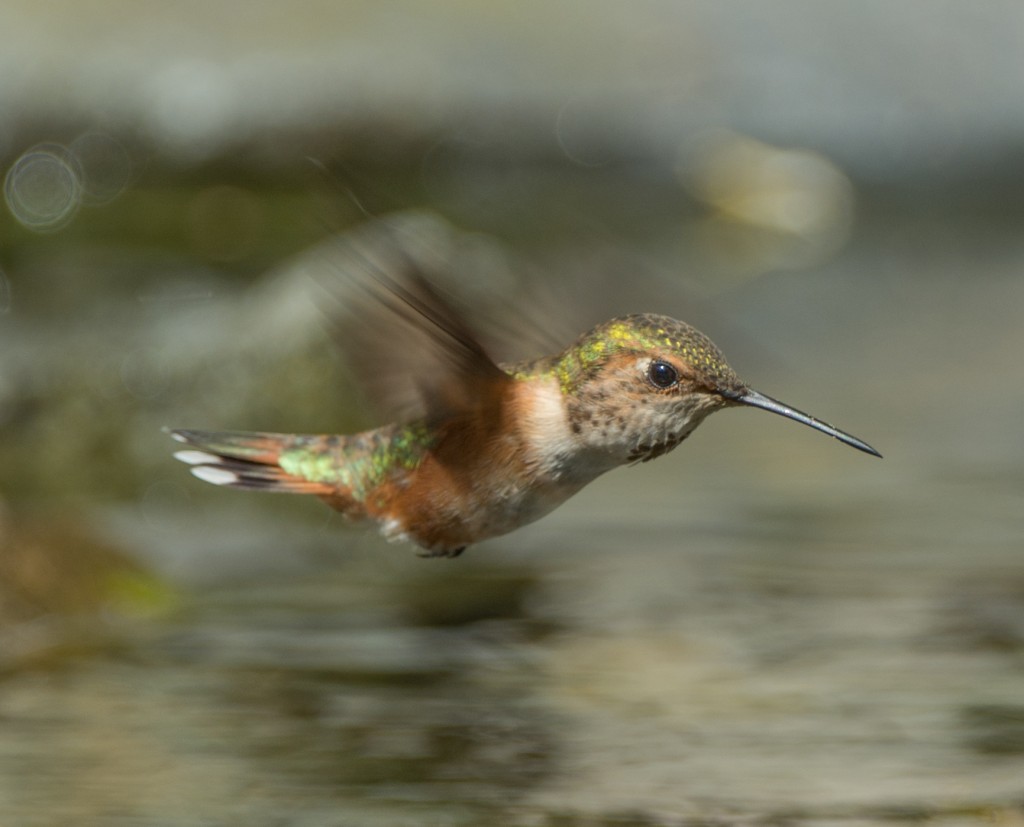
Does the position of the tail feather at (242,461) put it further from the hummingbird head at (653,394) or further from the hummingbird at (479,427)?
the hummingbird head at (653,394)

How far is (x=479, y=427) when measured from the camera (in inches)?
126

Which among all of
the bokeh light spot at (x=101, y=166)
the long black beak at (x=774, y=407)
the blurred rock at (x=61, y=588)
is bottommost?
the blurred rock at (x=61, y=588)

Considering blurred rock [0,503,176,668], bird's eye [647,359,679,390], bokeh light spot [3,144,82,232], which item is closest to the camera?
bird's eye [647,359,679,390]

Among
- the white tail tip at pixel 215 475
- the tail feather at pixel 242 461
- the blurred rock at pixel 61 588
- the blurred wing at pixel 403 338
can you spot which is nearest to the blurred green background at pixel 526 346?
the blurred rock at pixel 61 588

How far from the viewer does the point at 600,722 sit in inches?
190

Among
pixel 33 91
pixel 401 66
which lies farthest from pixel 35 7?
pixel 401 66

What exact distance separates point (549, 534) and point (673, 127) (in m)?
6.71

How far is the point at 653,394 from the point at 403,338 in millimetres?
536

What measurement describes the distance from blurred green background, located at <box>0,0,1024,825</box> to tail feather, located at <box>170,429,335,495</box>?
19.6 inches

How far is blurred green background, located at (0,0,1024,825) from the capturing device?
4.45 m

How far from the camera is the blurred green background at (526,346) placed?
4453mm

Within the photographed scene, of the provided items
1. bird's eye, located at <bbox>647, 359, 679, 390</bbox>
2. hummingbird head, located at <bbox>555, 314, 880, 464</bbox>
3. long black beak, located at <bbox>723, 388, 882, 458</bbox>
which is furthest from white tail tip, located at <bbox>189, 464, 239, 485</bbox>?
long black beak, located at <bbox>723, 388, 882, 458</bbox>

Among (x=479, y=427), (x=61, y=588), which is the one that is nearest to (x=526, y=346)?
(x=479, y=427)

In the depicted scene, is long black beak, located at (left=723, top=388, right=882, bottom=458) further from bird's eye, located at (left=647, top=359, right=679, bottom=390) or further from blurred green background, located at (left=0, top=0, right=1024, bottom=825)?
blurred green background, located at (left=0, top=0, right=1024, bottom=825)
